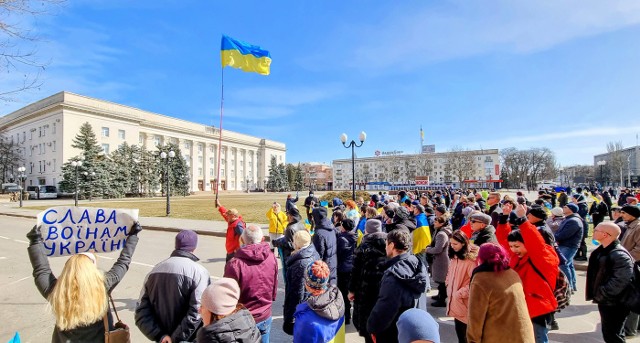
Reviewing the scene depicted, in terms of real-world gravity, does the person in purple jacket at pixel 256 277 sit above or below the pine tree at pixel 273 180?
below

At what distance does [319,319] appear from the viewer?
263 cm

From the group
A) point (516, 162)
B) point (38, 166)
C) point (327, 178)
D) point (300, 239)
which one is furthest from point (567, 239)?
point (327, 178)

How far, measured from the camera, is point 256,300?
3551mm

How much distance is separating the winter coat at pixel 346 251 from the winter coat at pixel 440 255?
1480mm

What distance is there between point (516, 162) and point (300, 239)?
10324 cm

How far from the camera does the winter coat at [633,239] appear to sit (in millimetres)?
5203

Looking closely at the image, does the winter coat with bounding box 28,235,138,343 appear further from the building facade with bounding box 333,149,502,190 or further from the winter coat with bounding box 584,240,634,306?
the building facade with bounding box 333,149,502,190

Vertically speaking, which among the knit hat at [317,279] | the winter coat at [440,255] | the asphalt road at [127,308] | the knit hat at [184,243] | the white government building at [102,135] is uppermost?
the white government building at [102,135]

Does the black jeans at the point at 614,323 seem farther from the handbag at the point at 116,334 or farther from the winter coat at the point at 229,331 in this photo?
the handbag at the point at 116,334

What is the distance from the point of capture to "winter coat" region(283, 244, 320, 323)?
157 inches

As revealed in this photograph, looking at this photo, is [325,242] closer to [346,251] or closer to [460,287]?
[346,251]

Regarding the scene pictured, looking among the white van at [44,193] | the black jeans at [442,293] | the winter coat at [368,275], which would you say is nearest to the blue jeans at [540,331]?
the winter coat at [368,275]

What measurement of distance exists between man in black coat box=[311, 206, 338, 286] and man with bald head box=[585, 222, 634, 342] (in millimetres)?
3359

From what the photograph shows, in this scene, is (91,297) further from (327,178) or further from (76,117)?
(327,178)
